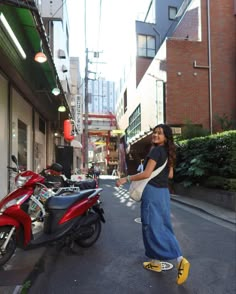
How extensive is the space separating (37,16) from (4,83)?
3.13 meters

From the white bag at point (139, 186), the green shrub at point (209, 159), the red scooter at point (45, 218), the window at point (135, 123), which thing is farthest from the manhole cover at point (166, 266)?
the window at point (135, 123)

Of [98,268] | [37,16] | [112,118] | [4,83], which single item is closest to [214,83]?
[4,83]

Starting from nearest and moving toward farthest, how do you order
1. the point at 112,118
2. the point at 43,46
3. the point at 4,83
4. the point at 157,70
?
the point at 43,46, the point at 4,83, the point at 157,70, the point at 112,118

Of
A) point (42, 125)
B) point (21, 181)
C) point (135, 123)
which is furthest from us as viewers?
point (135, 123)

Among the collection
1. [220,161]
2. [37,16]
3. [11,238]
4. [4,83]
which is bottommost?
[11,238]

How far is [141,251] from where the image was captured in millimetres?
5914

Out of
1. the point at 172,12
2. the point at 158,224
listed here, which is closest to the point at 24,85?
the point at 158,224

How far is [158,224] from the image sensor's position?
174 inches

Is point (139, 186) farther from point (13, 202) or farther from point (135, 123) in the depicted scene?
point (135, 123)

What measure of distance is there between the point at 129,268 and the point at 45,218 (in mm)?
1442

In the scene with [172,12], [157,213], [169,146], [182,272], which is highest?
[172,12]

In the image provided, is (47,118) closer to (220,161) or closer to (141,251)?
(220,161)

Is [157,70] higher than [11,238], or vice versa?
[157,70]

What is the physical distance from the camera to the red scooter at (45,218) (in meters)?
4.77
